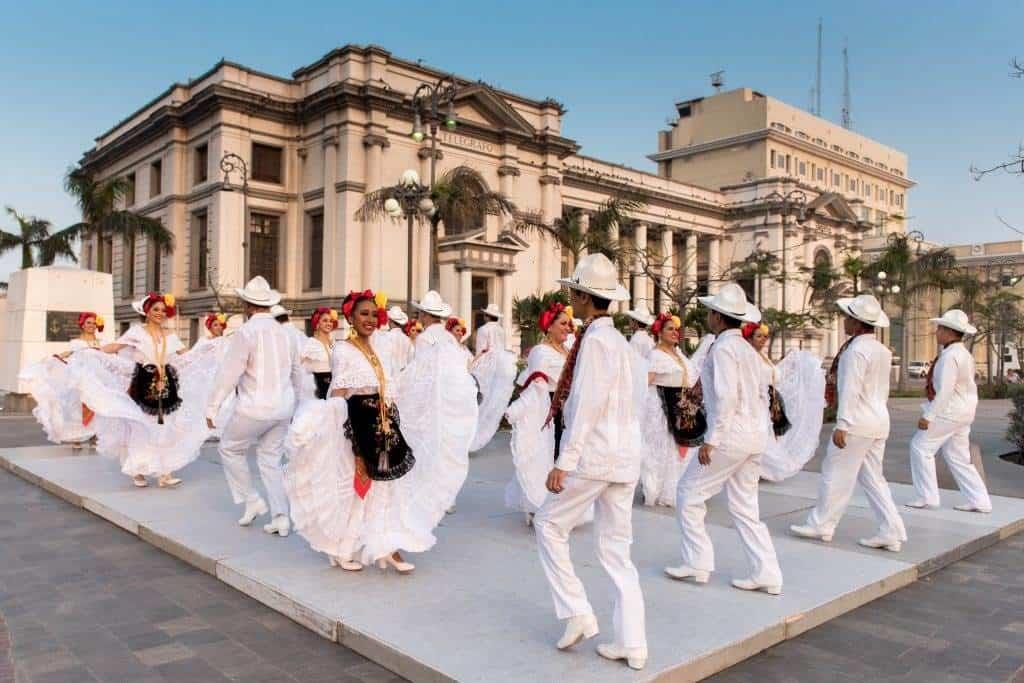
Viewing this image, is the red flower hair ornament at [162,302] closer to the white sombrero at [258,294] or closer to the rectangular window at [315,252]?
the white sombrero at [258,294]

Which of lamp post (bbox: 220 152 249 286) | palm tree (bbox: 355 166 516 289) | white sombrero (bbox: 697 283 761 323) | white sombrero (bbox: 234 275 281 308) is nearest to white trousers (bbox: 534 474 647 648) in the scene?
white sombrero (bbox: 697 283 761 323)

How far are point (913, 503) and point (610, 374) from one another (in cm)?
610

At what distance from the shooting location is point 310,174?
3412 cm

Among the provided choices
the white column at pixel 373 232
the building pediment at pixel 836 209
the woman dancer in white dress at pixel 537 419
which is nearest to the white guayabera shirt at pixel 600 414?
the woman dancer in white dress at pixel 537 419

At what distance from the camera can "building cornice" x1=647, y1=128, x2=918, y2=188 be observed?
65.3 m

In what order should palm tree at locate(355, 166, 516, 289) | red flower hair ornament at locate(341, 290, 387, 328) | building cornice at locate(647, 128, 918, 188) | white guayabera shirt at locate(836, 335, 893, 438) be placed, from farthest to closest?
building cornice at locate(647, 128, 918, 188)
palm tree at locate(355, 166, 516, 289)
white guayabera shirt at locate(836, 335, 893, 438)
red flower hair ornament at locate(341, 290, 387, 328)

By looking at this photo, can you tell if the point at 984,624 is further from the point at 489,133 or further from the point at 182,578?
the point at 489,133

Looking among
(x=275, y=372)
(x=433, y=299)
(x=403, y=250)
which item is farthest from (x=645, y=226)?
(x=275, y=372)

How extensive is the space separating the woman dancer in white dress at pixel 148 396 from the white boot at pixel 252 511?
7.50 feet

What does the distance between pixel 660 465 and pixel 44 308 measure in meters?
17.9

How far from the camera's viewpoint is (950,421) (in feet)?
27.3

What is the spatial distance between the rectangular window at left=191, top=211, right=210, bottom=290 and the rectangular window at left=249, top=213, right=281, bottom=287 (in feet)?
7.99

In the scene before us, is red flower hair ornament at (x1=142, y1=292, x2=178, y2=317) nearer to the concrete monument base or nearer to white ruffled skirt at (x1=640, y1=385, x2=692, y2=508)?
the concrete monument base

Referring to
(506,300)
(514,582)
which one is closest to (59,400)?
(514,582)
